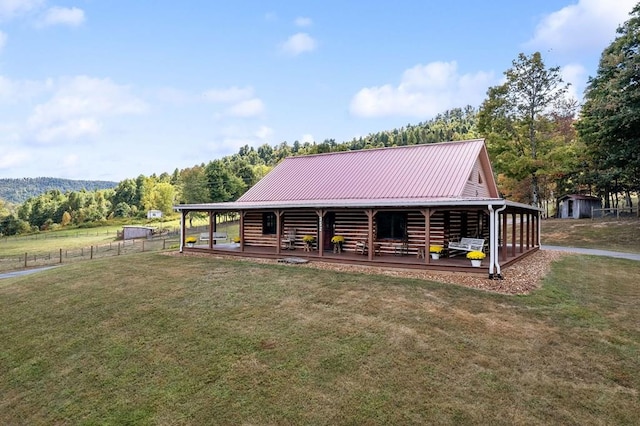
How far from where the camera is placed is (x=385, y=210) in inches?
532

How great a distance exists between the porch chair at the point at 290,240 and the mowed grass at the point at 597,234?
1741 cm

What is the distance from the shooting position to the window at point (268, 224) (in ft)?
61.1

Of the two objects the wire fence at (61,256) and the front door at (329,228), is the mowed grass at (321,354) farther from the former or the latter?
the wire fence at (61,256)

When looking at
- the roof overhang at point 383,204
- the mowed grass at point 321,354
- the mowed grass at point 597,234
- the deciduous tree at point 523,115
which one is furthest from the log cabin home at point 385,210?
the deciduous tree at point 523,115

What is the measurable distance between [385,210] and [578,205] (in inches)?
1216

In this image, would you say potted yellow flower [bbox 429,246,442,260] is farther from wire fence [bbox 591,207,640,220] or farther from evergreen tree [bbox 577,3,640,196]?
wire fence [bbox 591,207,640,220]

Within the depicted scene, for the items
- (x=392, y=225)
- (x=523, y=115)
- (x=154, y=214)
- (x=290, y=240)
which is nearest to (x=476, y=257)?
(x=392, y=225)

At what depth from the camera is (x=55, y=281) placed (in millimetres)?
13188

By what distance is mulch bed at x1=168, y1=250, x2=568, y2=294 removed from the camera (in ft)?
34.9

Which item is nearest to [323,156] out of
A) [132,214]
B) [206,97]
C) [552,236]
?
[206,97]

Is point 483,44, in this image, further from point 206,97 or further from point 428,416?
point 428,416

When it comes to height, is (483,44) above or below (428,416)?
above

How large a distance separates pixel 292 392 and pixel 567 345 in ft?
17.0

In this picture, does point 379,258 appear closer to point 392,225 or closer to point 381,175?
point 392,225
